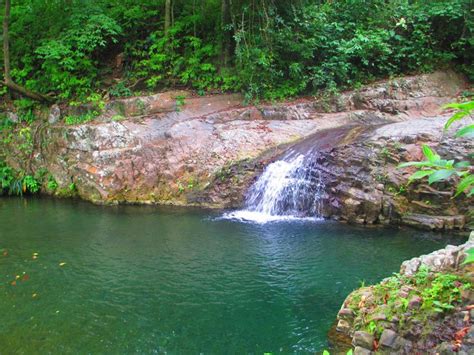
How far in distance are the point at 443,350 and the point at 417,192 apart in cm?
602

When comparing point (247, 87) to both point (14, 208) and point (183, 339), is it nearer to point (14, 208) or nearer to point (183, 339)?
point (14, 208)

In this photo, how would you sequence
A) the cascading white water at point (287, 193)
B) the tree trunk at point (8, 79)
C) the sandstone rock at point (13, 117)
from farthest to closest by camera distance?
the sandstone rock at point (13, 117) < the tree trunk at point (8, 79) < the cascading white water at point (287, 193)

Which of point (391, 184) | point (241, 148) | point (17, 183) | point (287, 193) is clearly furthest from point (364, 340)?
point (17, 183)

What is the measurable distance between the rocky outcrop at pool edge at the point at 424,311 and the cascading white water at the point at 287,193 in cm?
563

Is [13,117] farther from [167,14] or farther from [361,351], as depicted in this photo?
[361,351]

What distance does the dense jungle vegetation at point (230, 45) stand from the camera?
1332 centimetres

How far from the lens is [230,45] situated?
14219 mm

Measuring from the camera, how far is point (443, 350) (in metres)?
3.46

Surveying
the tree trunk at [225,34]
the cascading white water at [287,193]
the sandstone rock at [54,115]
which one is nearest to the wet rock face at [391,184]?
the cascading white water at [287,193]

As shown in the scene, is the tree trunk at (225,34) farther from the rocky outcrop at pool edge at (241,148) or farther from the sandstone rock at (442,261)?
the sandstone rock at (442,261)

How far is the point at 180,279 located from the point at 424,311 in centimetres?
379

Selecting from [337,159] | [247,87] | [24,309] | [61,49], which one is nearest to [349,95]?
[247,87]

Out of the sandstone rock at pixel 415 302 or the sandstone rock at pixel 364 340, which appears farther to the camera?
the sandstone rock at pixel 364 340

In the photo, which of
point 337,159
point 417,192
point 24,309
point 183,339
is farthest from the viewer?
point 337,159
